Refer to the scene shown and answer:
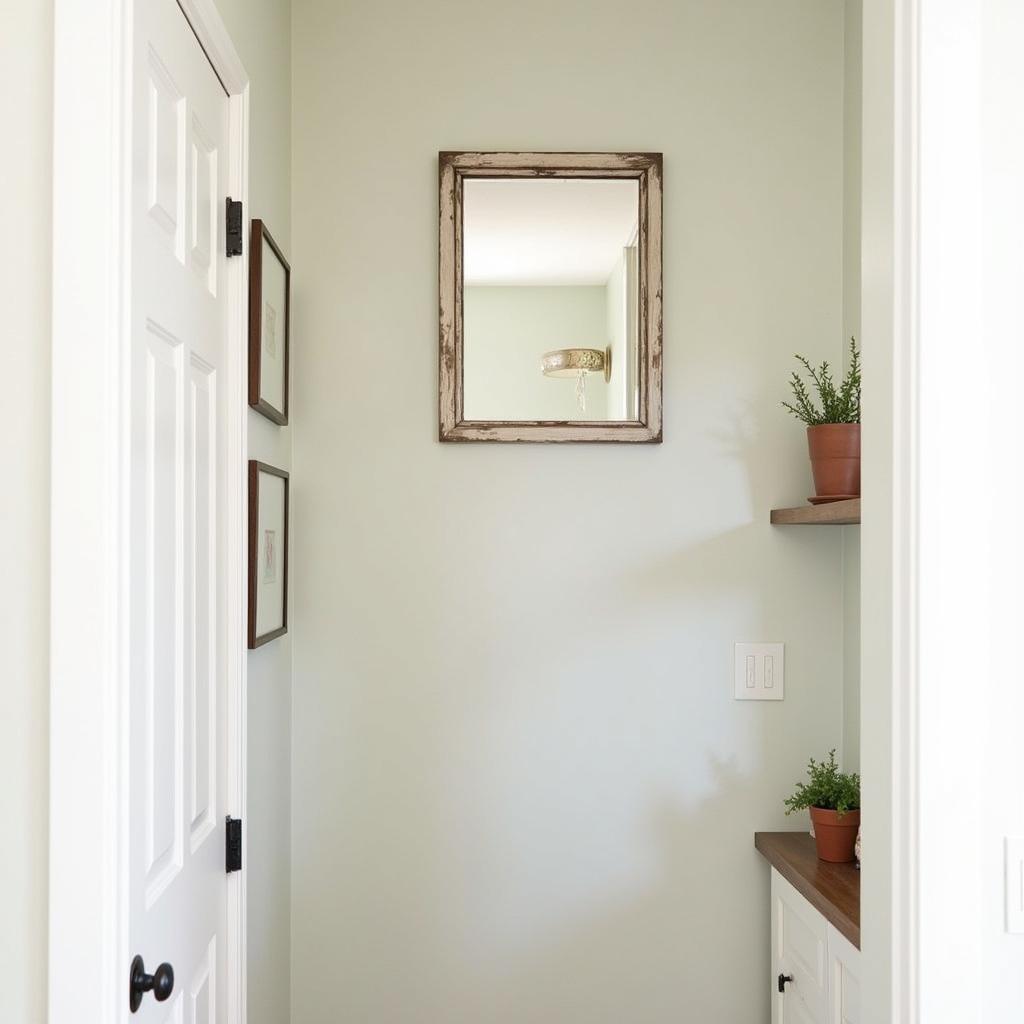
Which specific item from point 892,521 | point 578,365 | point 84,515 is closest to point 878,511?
point 892,521

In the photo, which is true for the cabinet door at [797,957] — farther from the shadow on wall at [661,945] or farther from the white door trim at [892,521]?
the white door trim at [892,521]

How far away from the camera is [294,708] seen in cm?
226

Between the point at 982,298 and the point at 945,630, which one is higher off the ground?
the point at 982,298

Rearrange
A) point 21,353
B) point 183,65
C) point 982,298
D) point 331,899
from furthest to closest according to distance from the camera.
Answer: point 331,899 < point 183,65 < point 982,298 < point 21,353

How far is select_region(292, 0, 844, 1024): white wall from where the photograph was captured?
2.26 m

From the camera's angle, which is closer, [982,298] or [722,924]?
[982,298]

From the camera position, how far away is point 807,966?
1965 mm

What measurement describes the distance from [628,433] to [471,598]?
514 mm

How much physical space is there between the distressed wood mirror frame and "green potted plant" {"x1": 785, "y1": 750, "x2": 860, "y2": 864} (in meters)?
0.82

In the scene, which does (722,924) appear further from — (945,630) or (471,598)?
(945,630)

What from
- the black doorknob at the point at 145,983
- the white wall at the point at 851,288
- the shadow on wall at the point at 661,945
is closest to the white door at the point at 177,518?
the black doorknob at the point at 145,983

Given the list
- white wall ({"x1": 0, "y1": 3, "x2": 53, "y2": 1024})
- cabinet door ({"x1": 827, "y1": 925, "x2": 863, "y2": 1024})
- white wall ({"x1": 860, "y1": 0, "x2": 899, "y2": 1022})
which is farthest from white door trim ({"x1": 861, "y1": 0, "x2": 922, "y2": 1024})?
white wall ({"x1": 0, "y1": 3, "x2": 53, "y2": 1024})

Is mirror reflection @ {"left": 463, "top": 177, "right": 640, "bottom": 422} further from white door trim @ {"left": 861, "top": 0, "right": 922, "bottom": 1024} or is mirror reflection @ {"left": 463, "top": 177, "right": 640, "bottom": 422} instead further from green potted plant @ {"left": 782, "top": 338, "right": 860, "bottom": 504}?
white door trim @ {"left": 861, "top": 0, "right": 922, "bottom": 1024}

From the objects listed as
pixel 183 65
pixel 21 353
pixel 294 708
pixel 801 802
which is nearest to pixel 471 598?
pixel 294 708
